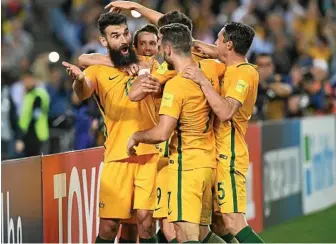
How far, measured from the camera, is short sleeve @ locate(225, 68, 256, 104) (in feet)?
25.0

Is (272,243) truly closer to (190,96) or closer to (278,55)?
(190,96)

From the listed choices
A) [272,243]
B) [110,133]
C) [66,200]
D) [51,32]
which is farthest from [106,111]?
[51,32]

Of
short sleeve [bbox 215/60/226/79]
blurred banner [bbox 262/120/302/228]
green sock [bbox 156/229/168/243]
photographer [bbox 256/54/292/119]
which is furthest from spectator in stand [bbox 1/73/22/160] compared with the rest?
short sleeve [bbox 215/60/226/79]

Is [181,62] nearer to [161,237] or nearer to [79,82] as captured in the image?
[79,82]

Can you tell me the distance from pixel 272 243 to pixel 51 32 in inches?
344

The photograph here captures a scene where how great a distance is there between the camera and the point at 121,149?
8250 millimetres

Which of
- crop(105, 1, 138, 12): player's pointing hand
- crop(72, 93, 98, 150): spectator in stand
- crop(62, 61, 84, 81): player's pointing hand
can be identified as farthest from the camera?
crop(72, 93, 98, 150): spectator in stand

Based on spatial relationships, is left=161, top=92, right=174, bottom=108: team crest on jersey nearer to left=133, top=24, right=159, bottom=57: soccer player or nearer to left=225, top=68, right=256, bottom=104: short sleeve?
left=225, top=68, right=256, bottom=104: short sleeve

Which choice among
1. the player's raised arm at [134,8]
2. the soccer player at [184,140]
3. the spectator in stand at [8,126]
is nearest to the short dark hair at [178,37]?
the soccer player at [184,140]

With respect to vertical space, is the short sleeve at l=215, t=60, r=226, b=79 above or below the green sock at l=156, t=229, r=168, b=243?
above

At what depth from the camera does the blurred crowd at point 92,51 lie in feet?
45.7

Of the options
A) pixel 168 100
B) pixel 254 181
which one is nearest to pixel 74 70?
Result: pixel 168 100

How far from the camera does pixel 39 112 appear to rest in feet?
46.3

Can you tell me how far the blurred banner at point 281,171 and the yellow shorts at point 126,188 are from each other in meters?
4.95
